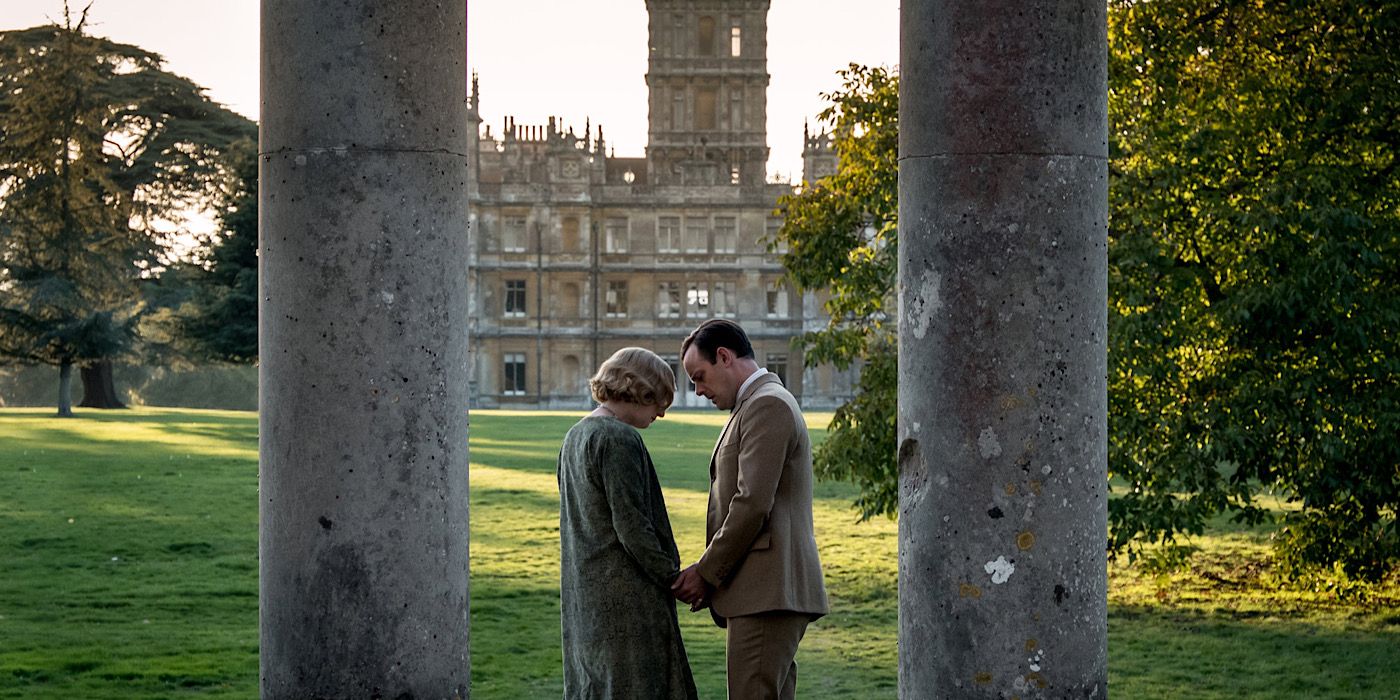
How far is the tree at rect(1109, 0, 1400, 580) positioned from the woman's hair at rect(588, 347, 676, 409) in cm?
624

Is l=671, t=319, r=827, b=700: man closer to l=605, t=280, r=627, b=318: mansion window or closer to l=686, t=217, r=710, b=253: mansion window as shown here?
l=686, t=217, r=710, b=253: mansion window

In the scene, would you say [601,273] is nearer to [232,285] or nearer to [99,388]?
[99,388]

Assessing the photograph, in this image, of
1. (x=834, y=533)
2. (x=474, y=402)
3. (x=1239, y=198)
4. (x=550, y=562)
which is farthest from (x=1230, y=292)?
(x=474, y=402)

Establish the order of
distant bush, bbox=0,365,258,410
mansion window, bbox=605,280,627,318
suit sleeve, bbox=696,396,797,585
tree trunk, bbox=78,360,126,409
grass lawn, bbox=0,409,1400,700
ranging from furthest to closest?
1. mansion window, bbox=605,280,627,318
2. distant bush, bbox=0,365,258,410
3. tree trunk, bbox=78,360,126,409
4. grass lawn, bbox=0,409,1400,700
5. suit sleeve, bbox=696,396,797,585

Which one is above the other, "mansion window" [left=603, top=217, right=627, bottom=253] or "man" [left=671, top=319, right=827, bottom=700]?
"mansion window" [left=603, top=217, right=627, bottom=253]

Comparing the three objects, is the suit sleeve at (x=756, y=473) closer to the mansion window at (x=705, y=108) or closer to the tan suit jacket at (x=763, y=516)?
the tan suit jacket at (x=763, y=516)

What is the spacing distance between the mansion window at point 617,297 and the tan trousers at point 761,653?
61330 mm

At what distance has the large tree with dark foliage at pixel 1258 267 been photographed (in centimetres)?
1001

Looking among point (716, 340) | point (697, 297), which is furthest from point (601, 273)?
point (716, 340)

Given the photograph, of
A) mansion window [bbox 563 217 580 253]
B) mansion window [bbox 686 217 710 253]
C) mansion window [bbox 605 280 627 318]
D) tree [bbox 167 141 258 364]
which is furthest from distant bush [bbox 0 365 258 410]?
mansion window [bbox 686 217 710 253]

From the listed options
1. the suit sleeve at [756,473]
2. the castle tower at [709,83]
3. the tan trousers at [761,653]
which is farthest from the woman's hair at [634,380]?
the castle tower at [709,83]

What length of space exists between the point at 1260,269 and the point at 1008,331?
7.01 metres

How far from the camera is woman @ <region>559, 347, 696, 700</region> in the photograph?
436cm

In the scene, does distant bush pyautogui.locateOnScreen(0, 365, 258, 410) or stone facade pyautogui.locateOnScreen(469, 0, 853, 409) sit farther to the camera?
stone facade pyautogui.locateOnScreen(469, 0, 853, 409)
